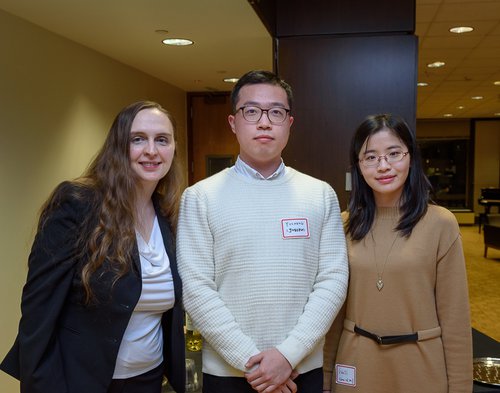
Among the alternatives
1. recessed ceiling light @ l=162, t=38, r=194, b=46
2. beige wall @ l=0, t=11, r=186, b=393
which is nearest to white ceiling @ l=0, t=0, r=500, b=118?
recessed ceiling light @ l=162, t=38, r=194, b=46

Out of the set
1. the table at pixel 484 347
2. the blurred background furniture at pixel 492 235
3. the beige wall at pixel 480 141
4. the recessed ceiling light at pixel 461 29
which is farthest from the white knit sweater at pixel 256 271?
the beige wall at pixel 480 141

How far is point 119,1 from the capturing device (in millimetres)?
2965

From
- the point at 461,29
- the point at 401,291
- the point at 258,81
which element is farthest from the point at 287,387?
the point at 461,29

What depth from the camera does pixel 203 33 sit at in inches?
147

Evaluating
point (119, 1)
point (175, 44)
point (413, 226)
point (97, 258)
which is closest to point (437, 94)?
point (175, 44)

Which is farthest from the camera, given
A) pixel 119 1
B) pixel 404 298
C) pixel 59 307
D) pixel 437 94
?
pixel 437 94

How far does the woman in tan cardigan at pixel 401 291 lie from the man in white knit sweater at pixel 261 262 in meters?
0.11

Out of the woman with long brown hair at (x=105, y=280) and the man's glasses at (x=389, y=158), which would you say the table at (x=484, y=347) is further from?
the woman with long brown hair at (x=105, y=280)

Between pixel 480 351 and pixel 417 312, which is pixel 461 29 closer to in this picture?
pixel 480 351

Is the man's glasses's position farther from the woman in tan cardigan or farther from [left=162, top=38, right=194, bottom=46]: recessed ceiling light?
[left=162, top=38, right=194, bottom=46]: recessed ceiling light

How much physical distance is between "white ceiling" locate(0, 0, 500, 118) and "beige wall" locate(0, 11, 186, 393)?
0.17 meters

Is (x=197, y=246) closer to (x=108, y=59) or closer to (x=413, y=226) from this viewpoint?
(x=413, y=226)

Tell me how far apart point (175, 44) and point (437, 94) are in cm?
637

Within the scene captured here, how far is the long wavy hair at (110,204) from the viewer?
1.53 metres
